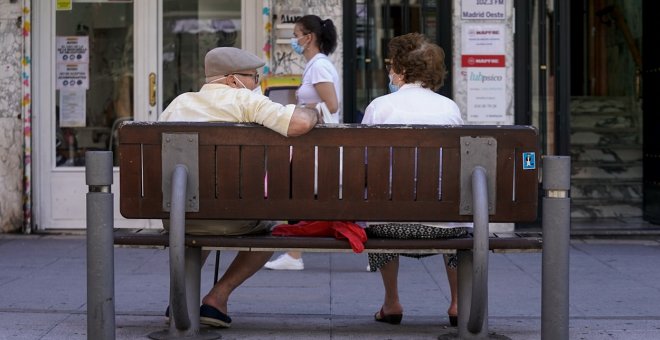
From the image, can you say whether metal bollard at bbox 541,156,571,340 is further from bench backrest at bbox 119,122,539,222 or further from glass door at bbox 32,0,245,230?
glass door at bbox 32,0,245,230

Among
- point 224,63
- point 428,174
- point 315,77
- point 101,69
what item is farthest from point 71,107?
point 428,174

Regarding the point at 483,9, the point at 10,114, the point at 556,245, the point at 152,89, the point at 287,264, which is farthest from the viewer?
the point at 152,89

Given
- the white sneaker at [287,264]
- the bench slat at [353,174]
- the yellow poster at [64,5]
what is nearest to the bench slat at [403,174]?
the bench slat at [353,174]

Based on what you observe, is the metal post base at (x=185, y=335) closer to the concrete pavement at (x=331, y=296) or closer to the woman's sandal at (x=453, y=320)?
the concrete pavement at (x=331, y=296)

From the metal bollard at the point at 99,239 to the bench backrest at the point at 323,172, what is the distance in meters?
0.40

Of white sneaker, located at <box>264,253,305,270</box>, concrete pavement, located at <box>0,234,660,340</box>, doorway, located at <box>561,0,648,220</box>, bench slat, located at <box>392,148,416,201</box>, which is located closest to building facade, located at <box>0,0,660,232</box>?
concrete pavement, located at <box>0,234,660,340</box>

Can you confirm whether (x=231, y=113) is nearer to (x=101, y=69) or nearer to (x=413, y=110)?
(x=413, y=110)

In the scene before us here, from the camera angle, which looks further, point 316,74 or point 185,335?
point 316,74

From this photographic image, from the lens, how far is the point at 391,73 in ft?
18.4

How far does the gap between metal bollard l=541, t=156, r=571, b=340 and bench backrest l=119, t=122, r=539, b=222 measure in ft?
1.36

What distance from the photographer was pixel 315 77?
7.27m

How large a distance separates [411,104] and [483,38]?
13.2 ft

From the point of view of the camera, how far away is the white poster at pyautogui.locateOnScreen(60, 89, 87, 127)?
9641 mm

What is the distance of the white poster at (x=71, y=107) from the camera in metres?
9.64
